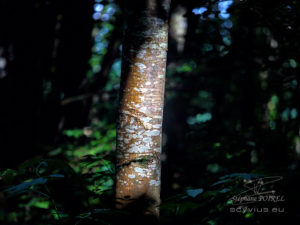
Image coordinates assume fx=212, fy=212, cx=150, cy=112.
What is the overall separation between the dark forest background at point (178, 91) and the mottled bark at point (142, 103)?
237mm

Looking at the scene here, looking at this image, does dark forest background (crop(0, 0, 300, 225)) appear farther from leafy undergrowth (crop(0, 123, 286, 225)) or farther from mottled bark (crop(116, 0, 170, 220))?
mottled bark (crop(116, 0, 170, 220))

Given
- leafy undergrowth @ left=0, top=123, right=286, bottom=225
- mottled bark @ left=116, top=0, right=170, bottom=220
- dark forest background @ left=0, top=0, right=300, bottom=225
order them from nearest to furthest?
leafy undergrowth @ left=0, top=123, right=286, bottom=225, mottled bark @ left=116, top=0, right=170, bottom=220, dark forest background @ left=0, top=0, right=300, bottom=225

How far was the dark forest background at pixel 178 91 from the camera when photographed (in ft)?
6.40

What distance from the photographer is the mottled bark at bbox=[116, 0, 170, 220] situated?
134cm

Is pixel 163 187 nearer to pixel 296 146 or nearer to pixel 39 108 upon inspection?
pixel 296 146

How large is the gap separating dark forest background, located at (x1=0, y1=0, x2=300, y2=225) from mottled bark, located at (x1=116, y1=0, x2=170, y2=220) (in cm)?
24

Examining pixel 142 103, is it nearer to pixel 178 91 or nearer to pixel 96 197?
pixel 96 197

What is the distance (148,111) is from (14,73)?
3.57 metres

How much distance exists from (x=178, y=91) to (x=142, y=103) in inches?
124

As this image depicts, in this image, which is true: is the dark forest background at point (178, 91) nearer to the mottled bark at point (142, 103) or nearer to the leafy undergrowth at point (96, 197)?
the leafy undergrowth at point (96, 197)

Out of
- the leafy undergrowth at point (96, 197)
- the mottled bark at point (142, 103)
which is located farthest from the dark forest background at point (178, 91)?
the mottled bark at point (142, 103)

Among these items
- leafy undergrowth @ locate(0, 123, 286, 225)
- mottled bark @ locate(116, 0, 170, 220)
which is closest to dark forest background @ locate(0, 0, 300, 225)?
leafy undergrowth @ locate(0, 123, 286, 225)

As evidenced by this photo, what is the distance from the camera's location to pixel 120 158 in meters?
1.38

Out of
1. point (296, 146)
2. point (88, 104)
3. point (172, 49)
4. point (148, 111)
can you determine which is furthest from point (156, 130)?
point (172, 49)
